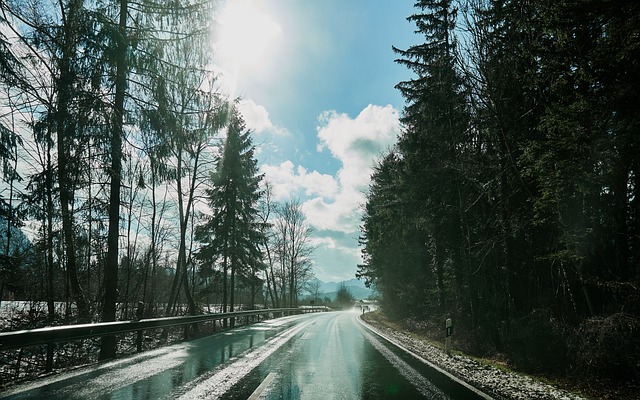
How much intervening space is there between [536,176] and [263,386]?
8619 mm

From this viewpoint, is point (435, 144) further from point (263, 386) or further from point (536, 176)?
point (263, 386)

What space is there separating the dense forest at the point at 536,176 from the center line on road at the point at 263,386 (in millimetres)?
6039

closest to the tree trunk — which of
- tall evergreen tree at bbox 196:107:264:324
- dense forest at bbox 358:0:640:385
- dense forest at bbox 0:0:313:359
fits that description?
dense forest at bbox 0:0:313:359

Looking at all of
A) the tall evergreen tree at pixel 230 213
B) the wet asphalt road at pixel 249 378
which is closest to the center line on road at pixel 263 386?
the wet asphalt road at pixel 249 378

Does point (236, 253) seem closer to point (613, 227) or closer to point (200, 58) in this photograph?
point (200, 58)

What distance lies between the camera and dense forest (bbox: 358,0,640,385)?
702cm

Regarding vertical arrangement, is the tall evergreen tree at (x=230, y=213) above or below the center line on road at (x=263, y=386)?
above

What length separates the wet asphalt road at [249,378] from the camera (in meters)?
5.65

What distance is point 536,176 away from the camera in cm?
1028

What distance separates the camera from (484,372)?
858cm

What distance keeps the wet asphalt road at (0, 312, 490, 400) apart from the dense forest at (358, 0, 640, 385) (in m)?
3.56

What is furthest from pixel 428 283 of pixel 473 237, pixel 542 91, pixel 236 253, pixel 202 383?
pixel 202 383

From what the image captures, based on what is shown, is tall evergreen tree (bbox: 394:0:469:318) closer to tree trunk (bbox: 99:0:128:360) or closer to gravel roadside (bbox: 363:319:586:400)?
gravel roadside (bbox: 363:319:586:400)

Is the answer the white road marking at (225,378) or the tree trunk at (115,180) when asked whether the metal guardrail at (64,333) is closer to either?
the tree trunk at (115,180)
